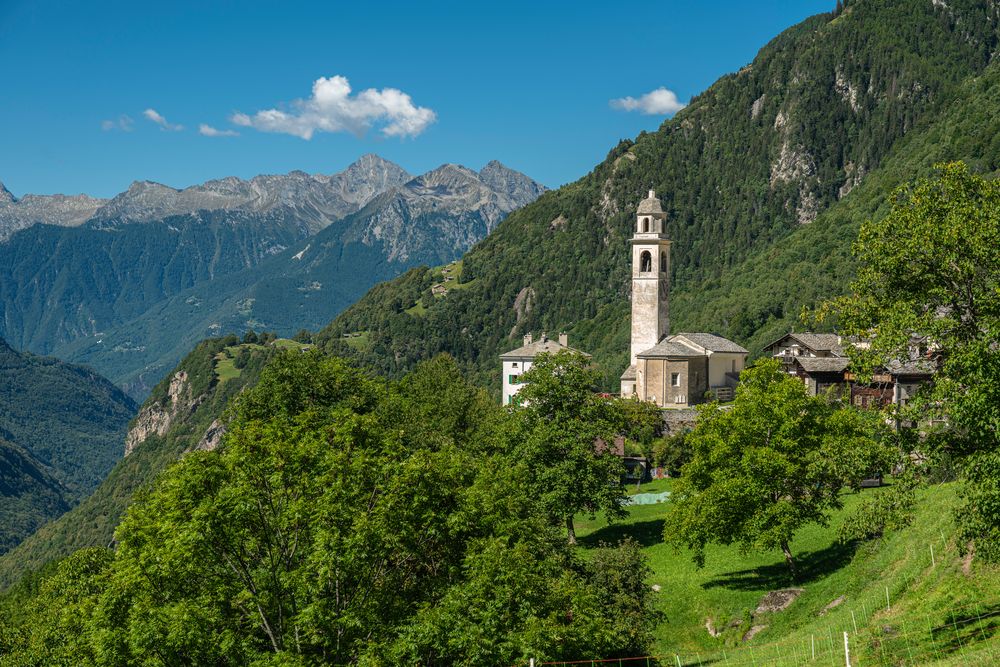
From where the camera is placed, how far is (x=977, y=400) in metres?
22.0

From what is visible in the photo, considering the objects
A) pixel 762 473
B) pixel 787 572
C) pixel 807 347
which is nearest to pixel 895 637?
pixel 762 473

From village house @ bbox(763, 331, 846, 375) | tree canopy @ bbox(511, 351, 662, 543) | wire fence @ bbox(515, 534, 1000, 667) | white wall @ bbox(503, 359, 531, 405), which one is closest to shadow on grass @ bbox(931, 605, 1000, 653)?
wire fence @ bbox(515, 534, 1000, 667)

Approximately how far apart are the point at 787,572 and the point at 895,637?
60.0 feet

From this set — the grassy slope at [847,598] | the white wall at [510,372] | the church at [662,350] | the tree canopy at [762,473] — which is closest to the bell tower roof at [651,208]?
the church at [662,350]

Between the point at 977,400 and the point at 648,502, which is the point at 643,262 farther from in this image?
the point at 977,400

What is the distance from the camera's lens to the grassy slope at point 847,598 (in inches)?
917

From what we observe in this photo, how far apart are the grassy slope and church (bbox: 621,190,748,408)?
3744cm

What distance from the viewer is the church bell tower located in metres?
95.4

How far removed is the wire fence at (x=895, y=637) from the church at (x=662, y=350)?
55.1 m

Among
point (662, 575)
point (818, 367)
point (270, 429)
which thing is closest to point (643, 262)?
point (818, 367)

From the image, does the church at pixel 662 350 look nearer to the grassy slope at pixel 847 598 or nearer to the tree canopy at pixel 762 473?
the grassy slope at pixel 847 598

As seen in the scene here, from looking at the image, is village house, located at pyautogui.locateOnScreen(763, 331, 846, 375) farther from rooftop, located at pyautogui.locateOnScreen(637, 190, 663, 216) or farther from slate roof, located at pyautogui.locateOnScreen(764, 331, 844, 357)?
rooftop, located at pyautogui.locateOnScreen(637, 190, 663, 216)

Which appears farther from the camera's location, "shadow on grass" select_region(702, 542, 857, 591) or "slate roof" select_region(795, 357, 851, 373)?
"slate roof" select_region(795, 357, 851, 373)

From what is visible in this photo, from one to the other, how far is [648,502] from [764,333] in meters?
88.1
